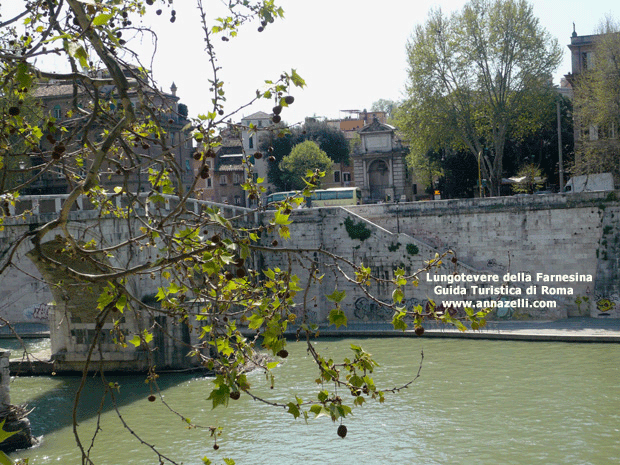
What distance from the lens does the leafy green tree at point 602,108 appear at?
25562mm

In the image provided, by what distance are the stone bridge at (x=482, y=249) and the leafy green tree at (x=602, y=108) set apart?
9.69 feet

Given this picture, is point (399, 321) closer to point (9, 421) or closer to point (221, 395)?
point (221, 395)

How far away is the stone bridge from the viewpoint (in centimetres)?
2397

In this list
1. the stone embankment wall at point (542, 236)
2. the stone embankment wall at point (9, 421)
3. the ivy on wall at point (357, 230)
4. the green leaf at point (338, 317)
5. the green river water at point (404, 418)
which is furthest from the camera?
the ivy on wall at point (357, 230)

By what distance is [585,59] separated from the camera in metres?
36.2

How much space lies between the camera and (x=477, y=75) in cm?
2975

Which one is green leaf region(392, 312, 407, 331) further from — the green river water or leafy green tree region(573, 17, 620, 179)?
leafy green tree region(573, 17, 620, 179)

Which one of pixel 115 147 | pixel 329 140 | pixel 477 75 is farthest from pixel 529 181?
pixel 115 147

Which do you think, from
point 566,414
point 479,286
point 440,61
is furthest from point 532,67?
point 566,414

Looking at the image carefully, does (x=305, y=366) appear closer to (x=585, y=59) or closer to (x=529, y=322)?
(x=529, y=322)

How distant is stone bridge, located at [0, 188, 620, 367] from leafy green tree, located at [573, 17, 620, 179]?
2955 mm

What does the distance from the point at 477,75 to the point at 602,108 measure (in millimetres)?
5713

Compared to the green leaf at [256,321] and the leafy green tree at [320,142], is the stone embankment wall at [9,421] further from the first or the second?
the leafy green tree at [320,142]

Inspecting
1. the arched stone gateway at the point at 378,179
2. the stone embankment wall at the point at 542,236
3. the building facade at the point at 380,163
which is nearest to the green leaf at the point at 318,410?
the stone embankment wall at the point at 542,236
